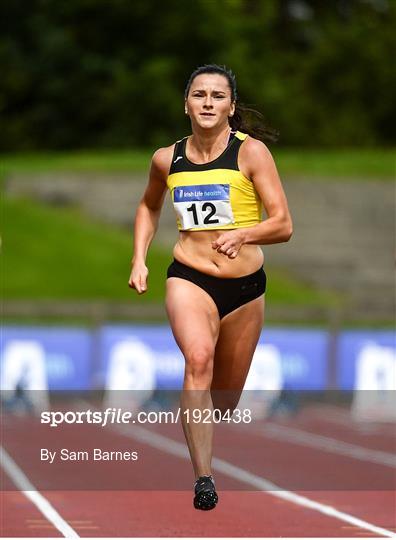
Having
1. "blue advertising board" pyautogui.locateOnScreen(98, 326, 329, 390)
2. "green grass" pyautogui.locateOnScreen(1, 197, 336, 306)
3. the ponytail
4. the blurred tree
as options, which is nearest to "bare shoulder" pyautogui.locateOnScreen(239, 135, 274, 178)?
the ponytail

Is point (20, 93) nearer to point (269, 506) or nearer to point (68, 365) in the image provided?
point (68, 365)

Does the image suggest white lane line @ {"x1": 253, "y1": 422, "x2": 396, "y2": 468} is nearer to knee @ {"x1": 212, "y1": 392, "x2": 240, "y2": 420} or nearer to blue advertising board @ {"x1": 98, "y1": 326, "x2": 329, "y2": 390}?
blue advertising board @ {"x1": 98, "y1": 326, "x2": 329, "y2": 390}

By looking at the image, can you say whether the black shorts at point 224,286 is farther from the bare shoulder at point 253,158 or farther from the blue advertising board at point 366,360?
the blue advertising board at point 366,360

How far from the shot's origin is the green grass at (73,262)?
101ft

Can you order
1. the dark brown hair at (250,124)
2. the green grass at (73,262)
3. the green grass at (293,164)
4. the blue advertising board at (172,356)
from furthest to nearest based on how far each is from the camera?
the green grass at (293,164), the green grass at (73,262), the blue advertising board at (172,356), the dark brown hair at (250,124)

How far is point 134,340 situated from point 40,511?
466 inches

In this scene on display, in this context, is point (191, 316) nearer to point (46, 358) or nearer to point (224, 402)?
point (224, 402)

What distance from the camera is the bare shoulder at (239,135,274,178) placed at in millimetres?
7781

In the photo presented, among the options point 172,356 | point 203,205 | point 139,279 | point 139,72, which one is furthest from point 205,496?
point 139,72

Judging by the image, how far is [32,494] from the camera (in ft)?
35.7

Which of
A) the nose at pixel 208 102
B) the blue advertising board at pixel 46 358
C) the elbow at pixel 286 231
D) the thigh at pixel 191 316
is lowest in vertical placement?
the blue advertising board at pixel 46 358

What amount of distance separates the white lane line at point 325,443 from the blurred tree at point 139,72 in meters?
34.6

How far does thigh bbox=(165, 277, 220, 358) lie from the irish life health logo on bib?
1.06 ft

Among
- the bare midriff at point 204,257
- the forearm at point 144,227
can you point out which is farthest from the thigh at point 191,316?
the forearm at point 144,227
